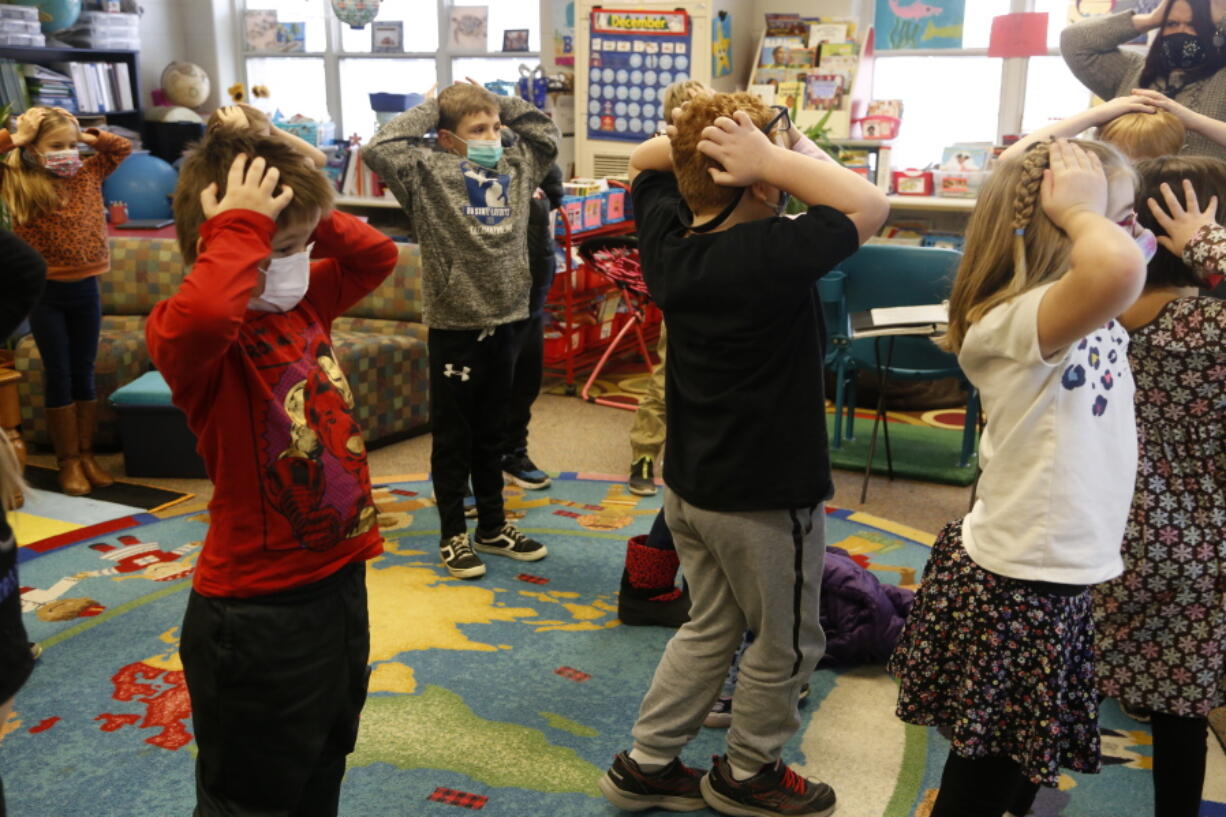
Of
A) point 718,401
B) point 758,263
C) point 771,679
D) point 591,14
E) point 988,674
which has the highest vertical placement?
point 591,14

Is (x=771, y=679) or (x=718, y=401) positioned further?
(x=771, y=679)

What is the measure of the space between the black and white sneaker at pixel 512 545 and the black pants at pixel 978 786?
1740mm

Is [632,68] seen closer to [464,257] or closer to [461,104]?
[461,104]

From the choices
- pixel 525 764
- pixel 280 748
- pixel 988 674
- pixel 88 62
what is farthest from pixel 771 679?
pixel 88 62

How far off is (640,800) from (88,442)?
263 cm

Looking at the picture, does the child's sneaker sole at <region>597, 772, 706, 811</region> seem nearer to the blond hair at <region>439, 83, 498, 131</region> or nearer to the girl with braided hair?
the girl with braided hair

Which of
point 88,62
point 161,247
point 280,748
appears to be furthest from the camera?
point 88,62

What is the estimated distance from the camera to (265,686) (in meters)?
1.48

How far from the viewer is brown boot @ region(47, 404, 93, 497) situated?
3.77m

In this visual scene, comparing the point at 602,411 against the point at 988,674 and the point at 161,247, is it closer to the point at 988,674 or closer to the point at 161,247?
the point at 161,247

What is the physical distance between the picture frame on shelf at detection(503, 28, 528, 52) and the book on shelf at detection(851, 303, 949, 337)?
3.95 metres

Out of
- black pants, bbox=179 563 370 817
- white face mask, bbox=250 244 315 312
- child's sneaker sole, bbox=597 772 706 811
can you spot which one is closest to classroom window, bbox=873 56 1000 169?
child's sneaker sole, bbox=597 772 706 811

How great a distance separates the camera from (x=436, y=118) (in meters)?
3.01

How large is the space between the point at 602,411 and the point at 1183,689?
3.20 meters
